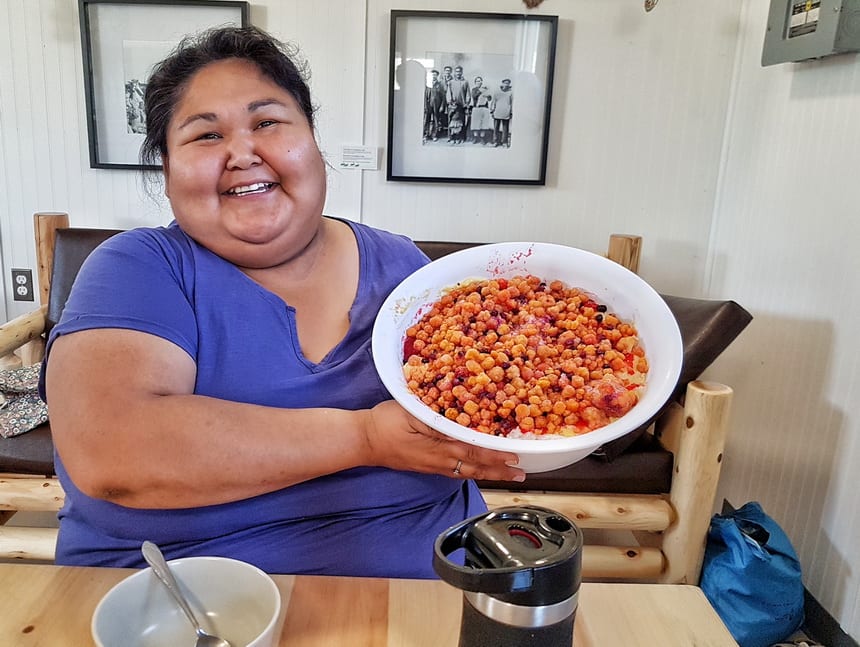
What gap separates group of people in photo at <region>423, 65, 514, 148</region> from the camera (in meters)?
2.52

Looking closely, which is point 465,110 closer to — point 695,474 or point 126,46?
point 126,46

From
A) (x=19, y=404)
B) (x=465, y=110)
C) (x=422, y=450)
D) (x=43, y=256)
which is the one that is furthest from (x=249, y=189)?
(x=43, y=256)

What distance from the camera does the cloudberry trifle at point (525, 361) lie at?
0.83m

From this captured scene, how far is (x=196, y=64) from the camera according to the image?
103 centimetres

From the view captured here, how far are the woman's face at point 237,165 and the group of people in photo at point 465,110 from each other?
1.58 m

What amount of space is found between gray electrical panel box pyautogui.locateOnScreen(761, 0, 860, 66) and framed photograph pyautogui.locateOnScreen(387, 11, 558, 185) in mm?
721

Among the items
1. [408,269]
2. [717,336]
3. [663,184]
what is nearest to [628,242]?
[663,184]

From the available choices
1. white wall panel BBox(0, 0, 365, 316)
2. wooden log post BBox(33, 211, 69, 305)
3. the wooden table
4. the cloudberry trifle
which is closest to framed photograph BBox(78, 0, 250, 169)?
white wall panel BBox(0, 0, 365, 316)

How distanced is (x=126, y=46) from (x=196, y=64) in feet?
5.71

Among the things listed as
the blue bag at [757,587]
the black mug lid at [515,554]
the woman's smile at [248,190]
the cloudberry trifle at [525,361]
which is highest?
the woman's smile at [248,190]

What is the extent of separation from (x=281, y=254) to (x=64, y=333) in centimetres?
32

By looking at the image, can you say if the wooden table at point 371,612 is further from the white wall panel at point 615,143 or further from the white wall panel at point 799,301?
the white wall panel at point 615,143

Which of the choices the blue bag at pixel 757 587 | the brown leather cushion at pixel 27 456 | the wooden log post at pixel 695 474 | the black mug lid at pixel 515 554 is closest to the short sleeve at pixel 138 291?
the black mug lid at pixel 515 554

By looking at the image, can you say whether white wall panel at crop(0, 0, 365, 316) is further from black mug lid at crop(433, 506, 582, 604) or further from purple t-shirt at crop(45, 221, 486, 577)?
black mug lid at crop(433, 506, 582, 604)
